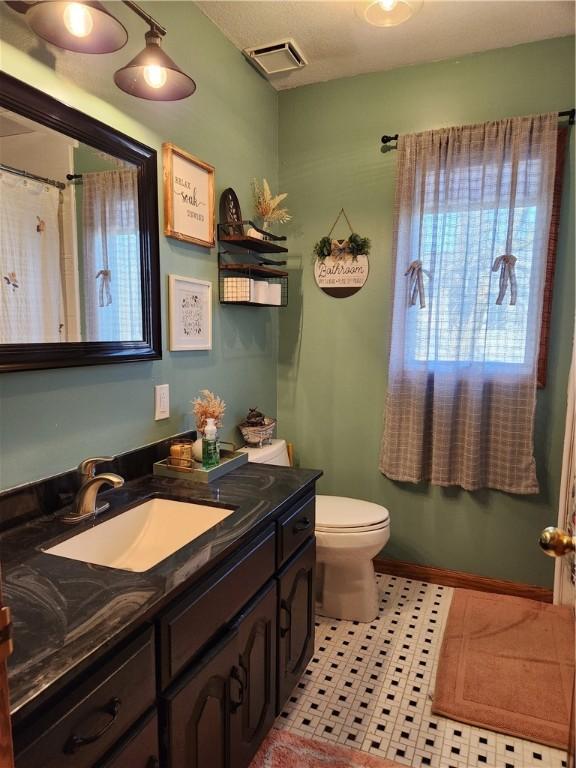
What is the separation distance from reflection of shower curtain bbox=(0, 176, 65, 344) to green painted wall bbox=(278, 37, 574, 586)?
64.4 inches

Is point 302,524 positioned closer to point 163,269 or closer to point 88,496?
point 88,496

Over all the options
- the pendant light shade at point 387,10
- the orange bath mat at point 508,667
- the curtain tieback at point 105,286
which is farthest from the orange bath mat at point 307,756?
the pendant light shade at point 387,10

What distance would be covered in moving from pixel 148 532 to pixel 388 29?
2.33 m

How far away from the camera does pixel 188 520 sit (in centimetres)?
154

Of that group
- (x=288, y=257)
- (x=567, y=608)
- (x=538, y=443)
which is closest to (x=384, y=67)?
(x=288, y=257)

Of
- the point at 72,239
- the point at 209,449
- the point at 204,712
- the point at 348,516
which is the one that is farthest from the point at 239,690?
the point at 72,239

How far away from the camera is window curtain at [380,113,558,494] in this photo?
2.29 meters

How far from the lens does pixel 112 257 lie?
1614 millimetres

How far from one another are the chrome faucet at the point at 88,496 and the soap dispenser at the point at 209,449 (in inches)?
17.4

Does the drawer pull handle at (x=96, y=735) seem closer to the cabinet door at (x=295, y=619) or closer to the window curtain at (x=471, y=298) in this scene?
the cabinet door at (x=295, y=619)

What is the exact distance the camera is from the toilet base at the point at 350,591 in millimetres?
2350

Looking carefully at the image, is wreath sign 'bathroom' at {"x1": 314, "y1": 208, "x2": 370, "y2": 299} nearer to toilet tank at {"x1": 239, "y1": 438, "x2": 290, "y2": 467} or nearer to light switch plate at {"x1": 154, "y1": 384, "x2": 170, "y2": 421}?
toilet tank at {"x1": 239, "y1": 438, "x2": 290, "y2": 467}

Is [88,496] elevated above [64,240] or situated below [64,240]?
below

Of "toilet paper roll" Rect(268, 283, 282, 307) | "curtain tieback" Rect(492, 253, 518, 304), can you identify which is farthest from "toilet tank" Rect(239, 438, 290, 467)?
"curtain tieback" Rect(492, 253, 518, 304)
